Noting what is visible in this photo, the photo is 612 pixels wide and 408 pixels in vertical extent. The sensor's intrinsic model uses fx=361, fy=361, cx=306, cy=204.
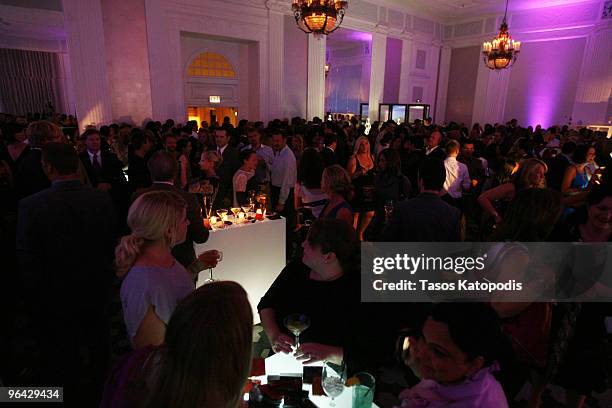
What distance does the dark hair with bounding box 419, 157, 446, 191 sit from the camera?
8.90 ft

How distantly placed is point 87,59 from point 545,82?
15259 mm

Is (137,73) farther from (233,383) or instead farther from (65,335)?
(233,383)

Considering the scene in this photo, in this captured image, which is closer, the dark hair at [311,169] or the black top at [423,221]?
the black top at [423,221]

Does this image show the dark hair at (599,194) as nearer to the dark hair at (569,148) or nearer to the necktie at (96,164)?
the dark hair at (569,148)

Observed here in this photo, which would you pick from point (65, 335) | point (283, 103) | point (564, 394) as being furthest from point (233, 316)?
point (283, 103)

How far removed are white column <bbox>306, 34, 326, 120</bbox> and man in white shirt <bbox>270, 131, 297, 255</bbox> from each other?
693 cm

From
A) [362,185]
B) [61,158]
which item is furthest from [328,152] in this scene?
[61,158]

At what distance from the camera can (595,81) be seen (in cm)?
1188

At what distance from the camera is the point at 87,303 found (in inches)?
94.4

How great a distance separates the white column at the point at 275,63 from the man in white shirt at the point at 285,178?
606 cm

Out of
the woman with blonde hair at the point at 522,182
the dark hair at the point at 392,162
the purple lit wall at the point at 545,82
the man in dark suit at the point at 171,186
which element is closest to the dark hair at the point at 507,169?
the woman with blonde hair at the point at 522,182

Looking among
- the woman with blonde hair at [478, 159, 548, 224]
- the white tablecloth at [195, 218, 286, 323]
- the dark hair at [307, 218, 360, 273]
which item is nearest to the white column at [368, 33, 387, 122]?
the woman with blonde hair at [478, 159, 548, 224]

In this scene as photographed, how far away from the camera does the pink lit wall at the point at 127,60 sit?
8.28 meters

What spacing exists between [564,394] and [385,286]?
5.58ft
